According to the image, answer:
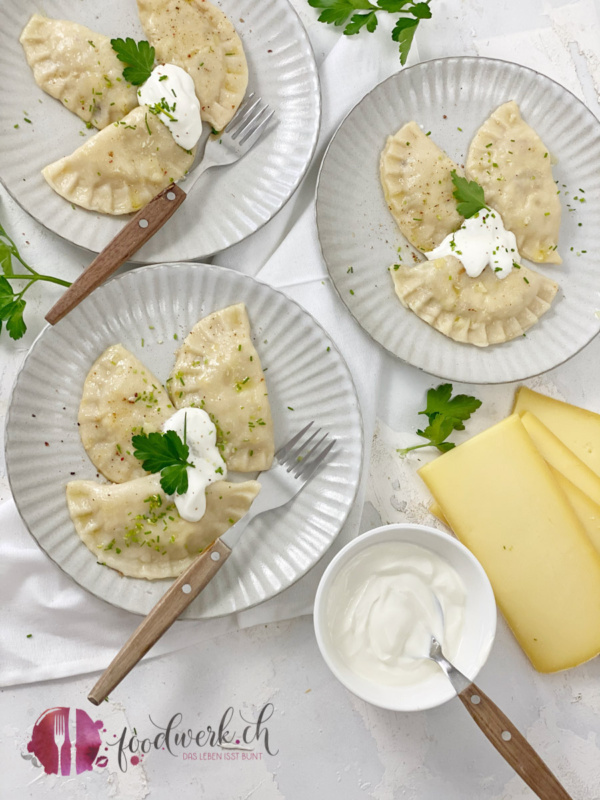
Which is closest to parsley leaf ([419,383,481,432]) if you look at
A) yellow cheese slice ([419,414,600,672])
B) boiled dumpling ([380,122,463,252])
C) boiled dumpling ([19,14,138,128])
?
yellow cheese slice ([419,414,600,672])

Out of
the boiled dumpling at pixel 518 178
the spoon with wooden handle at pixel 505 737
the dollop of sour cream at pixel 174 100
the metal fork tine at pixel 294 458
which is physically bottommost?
the spoon with wooden handle at pixel 505 737

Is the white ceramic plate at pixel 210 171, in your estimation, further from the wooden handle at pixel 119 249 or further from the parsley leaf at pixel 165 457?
the parsley leaf at pixel 165 457

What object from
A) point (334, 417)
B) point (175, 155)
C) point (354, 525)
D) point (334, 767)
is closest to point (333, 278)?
point (334, 417)

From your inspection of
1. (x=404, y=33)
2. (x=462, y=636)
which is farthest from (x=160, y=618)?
(x=404, y=33)

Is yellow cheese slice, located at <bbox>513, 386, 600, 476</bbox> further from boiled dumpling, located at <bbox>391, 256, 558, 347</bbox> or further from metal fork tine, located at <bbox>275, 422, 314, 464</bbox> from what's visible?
metal fork tine, located at <bbox>275, 422, 314, 464</bbox>

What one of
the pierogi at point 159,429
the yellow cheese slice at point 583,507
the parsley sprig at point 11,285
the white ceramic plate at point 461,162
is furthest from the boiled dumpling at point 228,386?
the yellow cheese slice at point 583,507

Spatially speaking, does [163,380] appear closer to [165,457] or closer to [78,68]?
[165,457]

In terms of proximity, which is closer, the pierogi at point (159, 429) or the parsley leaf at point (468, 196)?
the pierogi at point (159, 429)

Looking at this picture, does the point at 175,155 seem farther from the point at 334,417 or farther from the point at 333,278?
the point at 334,417
